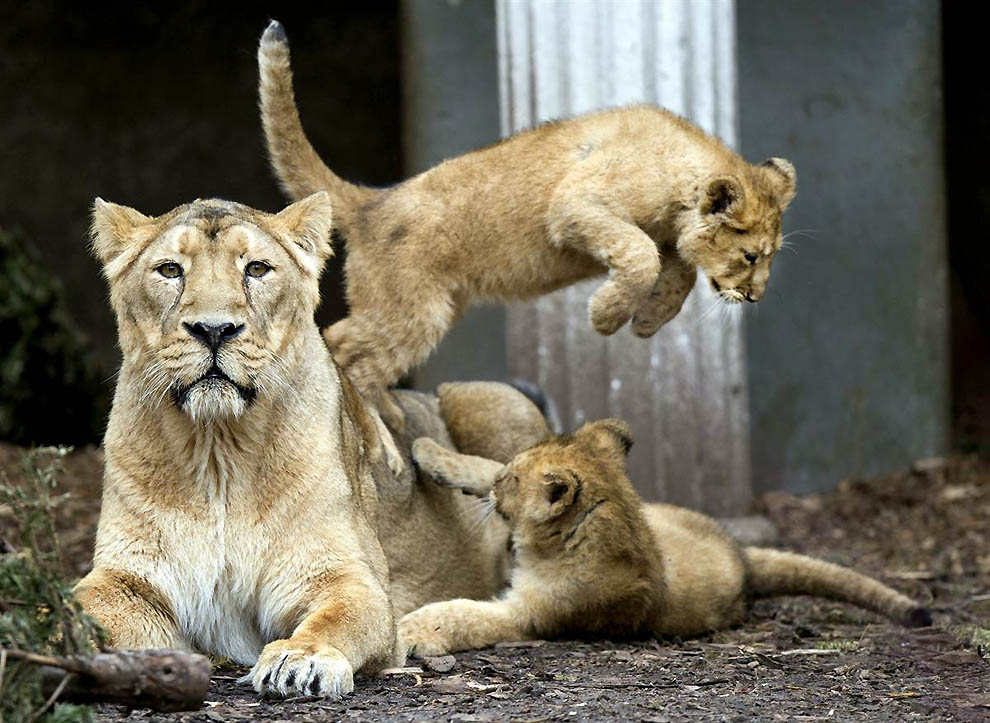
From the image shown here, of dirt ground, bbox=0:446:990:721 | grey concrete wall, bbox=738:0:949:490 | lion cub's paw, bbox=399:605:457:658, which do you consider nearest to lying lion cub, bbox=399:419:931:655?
lion cub's paw, bbox=399:605:457:658

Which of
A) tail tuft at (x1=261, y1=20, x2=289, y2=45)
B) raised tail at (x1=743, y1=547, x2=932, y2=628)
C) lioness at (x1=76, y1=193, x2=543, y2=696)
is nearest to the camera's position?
lioness at (x1=76, y1=193, x2=543, y2=696)

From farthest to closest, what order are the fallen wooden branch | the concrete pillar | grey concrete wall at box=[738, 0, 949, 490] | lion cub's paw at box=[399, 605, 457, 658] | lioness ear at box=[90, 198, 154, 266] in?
grey concrete wall at box=[738, 0, 949, 490], the concrete pillar, lion cub's paw at box=[399, 605, 457, 658], lioness ear at box=[90, 198, 154, 266], the fallen wooden branch

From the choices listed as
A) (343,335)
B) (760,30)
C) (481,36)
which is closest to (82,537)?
→ (343,335)

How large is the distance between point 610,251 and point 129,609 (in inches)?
87.9

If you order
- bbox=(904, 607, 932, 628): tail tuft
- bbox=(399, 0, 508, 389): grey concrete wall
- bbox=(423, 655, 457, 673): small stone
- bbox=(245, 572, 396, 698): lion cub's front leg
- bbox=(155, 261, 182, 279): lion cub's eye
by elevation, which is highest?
bbox=(399, 0, 508, 389): grey concrete wall

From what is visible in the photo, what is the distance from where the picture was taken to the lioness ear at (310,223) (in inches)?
195

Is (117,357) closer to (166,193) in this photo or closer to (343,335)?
(166,193)

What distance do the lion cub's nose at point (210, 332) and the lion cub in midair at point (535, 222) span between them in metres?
1.54

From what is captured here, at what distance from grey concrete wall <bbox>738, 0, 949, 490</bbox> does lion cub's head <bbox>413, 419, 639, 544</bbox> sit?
3.80m

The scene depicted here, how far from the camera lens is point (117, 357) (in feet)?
40.5

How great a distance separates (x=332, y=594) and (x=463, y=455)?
160 cm

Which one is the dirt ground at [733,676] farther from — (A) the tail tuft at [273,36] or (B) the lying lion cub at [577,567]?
(A) the tail tuft at [273,36]

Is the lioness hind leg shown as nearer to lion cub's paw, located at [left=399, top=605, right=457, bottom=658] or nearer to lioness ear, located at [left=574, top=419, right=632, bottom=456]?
lion cub's paw, located at [left=399, top=605, right=457, bottom=658]

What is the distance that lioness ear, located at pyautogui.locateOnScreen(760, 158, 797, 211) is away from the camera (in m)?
6.03
